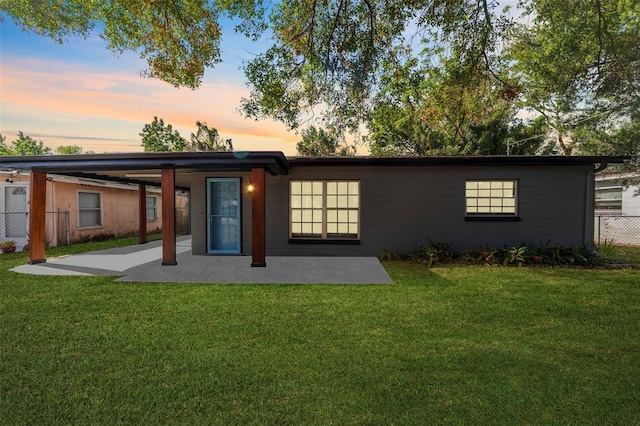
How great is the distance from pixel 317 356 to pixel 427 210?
6.53 meters

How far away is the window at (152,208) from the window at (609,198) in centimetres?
2114

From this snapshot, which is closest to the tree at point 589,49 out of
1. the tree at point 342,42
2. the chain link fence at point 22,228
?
the tree at point 342,42

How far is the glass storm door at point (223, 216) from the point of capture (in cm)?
873

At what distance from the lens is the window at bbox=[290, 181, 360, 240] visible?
8961 mm

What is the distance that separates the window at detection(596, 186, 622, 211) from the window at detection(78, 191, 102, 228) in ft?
70.1

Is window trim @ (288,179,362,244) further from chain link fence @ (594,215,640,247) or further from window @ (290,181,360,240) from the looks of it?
chain link fence @ (594,215,640,247)

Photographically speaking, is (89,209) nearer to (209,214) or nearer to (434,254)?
(209,214)

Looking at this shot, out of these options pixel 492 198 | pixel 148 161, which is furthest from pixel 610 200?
pixel 148 161

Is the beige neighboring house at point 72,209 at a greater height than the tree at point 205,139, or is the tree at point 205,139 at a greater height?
the tree at point 205,139

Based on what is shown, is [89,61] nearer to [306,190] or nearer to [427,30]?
[306,190]

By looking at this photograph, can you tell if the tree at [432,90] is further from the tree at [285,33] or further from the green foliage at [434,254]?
the green foliage at [434,254]

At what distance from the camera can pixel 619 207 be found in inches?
523

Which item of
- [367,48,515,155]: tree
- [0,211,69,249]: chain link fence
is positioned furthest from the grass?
[0,211,69,249]: chain link fence

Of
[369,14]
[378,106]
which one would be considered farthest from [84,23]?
[378,106]
